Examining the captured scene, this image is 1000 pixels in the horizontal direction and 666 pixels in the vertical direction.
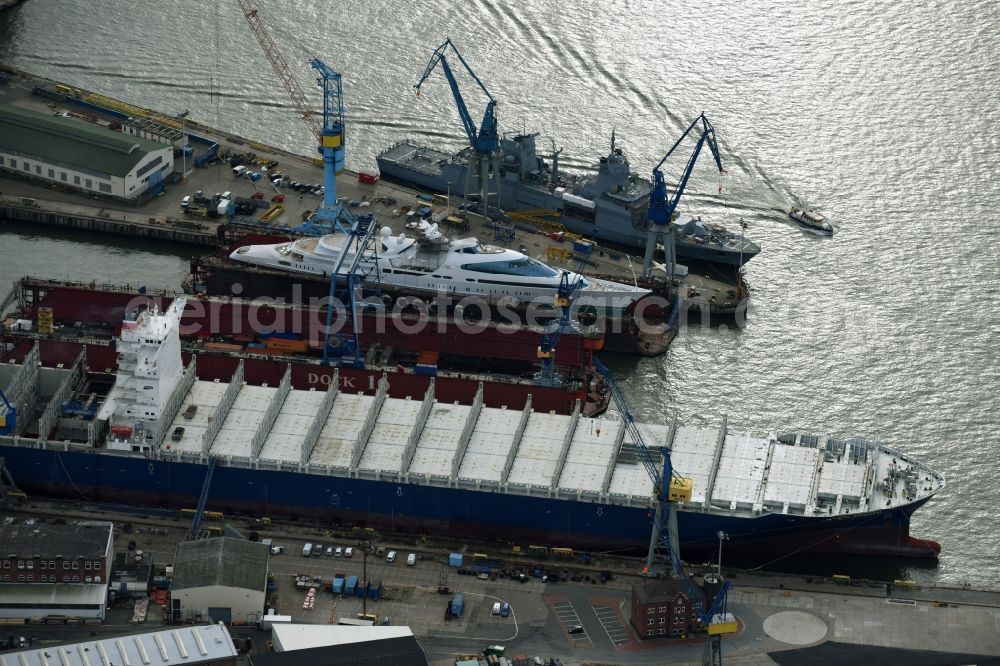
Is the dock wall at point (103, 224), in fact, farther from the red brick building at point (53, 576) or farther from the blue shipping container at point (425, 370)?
the red brick building at point (53, 576)

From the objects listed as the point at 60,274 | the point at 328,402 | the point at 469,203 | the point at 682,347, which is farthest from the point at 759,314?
the point at 60,274

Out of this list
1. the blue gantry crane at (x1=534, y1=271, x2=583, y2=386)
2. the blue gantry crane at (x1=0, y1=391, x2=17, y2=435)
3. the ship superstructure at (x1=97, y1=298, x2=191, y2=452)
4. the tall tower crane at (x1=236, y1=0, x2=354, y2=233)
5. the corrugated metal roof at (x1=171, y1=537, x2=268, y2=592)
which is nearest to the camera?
the corrugated metal roof at (x1=171, y1=537, x2=268, y2=592)

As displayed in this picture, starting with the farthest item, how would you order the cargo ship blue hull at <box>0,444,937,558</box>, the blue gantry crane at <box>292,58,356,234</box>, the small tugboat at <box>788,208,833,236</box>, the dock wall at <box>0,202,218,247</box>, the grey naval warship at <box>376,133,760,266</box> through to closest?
the small tugboat at <box>788,208,833,236</box>, the dock wall at <box>0,202,218,247</box>, the grey naval warship at <box>376,133,760,266</box>, the blue gantry crane at <box>292,58,356,234</box>, the cargo ship blue hull at <box>0,444,937,558</box>

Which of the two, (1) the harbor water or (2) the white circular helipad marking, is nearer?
(2) the white circular helipad marking

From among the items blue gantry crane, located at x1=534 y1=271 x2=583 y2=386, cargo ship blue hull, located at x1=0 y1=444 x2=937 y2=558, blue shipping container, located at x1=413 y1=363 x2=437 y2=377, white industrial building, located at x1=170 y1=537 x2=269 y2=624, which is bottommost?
white industrial building, located at x1=170 y1=537 x2=269 y2=624

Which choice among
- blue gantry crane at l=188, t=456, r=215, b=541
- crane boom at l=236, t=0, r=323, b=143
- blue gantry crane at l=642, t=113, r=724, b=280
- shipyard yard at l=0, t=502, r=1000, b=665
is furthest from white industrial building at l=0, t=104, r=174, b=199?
shipyard yard at l=0, t=502, r=1000, b=665

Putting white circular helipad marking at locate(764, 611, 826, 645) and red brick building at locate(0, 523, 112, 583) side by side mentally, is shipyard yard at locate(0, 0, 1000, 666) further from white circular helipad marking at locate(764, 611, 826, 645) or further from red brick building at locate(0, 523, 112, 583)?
white circular helipad marking at locate(764, 611, 826, 645)

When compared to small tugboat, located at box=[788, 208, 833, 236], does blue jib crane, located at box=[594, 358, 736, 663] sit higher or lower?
lower
